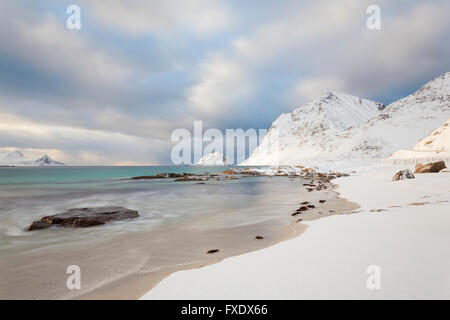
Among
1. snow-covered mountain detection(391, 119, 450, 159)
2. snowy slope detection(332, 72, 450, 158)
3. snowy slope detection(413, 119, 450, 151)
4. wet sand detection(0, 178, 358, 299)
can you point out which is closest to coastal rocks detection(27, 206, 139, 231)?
wet sand detection(0, 178, 358, 299)

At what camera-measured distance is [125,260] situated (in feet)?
15.7

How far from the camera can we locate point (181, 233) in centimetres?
687

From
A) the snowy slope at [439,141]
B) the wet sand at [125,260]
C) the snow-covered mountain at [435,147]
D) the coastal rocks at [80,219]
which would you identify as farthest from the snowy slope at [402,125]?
the coastal rocks at [80,219]

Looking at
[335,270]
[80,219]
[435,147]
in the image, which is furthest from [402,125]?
[80,219]

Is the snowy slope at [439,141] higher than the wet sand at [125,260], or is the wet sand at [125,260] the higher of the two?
the snowy slope at [439,141]

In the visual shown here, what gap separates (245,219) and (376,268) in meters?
5.82

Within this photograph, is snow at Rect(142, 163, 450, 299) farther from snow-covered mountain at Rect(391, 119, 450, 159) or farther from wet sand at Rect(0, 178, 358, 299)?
snow-covered mountain at Rect(391, 119, 450, 159)

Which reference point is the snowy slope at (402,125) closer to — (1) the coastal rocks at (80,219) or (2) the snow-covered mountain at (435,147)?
(2) the snow-covered mountain at (435,147)

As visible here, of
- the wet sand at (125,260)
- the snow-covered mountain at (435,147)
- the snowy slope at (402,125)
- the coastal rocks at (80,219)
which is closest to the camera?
the wet sand at (125,260)

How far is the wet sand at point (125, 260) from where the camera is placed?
356 centimetres
